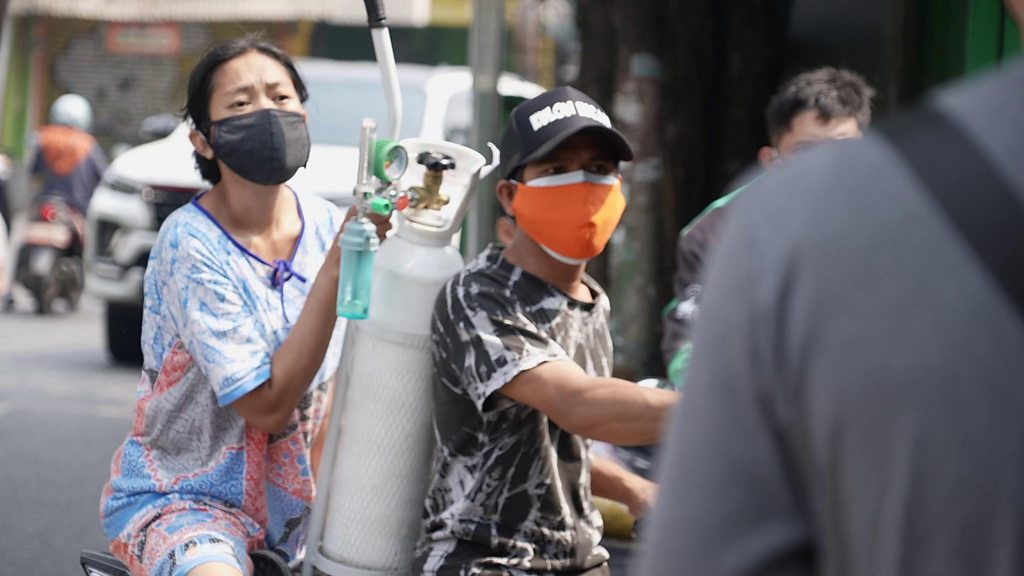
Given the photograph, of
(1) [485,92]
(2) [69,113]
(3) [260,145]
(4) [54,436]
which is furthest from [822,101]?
(2) [69,113]

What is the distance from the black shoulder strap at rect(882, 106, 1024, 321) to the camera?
0.95 metres

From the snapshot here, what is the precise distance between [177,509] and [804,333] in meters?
2.19

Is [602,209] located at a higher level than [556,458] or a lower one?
higher

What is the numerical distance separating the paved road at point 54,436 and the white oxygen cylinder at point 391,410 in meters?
3.19

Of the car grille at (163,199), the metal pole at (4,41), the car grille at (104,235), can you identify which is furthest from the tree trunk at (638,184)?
the metal pole at (4,41)

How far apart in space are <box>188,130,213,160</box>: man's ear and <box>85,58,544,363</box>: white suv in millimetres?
5186

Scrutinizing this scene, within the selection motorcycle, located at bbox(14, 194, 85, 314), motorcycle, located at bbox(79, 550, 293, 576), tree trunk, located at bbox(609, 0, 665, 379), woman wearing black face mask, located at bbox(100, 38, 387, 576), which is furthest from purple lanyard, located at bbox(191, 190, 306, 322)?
motorcycle, located at bbox(14, 194, 85, 314)

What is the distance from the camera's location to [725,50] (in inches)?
303

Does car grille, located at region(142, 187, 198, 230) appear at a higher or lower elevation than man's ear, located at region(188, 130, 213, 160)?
lower

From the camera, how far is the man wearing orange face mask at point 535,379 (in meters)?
2.54

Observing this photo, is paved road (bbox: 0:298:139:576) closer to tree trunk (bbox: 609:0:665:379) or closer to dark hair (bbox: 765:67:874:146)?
tree trunk (bbox: 609:0:665:379)

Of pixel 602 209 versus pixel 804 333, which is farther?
pixel 602 209

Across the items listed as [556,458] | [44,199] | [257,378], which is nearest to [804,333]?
[556,458]

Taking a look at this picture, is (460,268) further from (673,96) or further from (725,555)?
(673,96)
